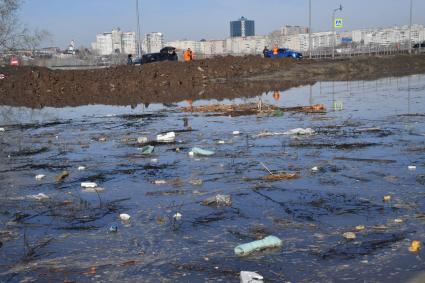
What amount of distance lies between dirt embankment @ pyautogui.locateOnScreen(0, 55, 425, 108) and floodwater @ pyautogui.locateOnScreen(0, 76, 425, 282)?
1253cm

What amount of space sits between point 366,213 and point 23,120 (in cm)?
1413

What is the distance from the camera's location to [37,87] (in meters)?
30.7

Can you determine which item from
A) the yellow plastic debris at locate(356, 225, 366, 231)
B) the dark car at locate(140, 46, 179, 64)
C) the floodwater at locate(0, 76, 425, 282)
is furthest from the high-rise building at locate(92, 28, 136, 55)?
the yellow plastic debris at locate(356, 225, 366, 231)

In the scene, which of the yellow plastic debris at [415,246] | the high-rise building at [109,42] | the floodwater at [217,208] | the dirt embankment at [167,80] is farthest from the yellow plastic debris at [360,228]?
the high-rise building at [109,42]

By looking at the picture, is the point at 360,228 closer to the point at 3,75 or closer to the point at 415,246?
the point at 415,246

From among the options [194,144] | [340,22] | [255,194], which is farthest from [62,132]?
[340,22]

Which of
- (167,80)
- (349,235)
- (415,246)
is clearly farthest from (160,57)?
(415,246)

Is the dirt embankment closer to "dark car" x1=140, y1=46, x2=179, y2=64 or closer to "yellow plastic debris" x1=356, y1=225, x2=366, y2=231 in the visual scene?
"dark car" x1=140, y1=46, x2=179, y2=64

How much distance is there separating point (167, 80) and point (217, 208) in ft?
88.6

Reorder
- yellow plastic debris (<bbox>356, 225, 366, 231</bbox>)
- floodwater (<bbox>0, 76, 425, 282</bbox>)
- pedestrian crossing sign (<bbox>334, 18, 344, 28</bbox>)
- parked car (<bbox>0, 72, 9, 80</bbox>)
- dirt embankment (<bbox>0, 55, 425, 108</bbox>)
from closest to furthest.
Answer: floodwater (<bbox>0, 76, 425, 282</bbox>)
yellow plastic debris (<bbox>356, 225, 366, 231</bbox>)
dirt embankment (<bbox>0, 55, 425, 108</bbox>)
parked car (<bbox>0, 72, 9, 80</bbox>)
pedestrian crossing sign (<bbox>334, 18, 344, 28</bbox>)

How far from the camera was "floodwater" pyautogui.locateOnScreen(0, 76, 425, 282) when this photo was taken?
4453mm

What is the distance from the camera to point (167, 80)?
107ft

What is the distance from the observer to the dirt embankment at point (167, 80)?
25.5 m

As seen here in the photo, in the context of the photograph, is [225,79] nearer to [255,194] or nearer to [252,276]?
[255,194]
